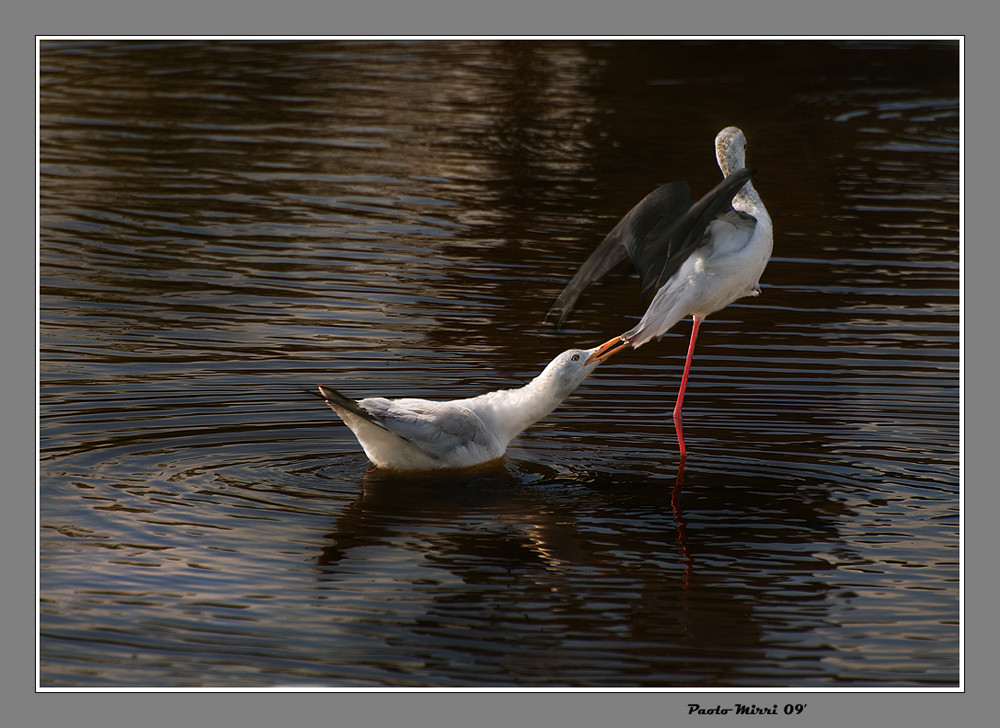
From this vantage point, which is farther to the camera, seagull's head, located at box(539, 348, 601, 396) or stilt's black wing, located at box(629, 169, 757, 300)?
seagull's head, located at box(539, 348, 601, 396)

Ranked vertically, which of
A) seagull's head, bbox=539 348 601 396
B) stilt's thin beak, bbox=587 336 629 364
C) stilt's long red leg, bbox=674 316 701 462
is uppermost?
stilt's thin beak, bbox=587 336 629 364

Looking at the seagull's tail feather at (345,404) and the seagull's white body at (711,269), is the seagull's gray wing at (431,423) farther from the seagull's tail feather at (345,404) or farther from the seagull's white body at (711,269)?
the seagull's white body at (711,269)

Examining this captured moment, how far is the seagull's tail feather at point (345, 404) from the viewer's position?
8.23 m

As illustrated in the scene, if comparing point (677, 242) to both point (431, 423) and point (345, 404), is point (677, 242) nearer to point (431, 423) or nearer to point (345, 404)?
point (431, 423)

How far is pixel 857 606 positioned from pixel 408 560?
2.42m

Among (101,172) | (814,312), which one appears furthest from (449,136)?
(814,312)

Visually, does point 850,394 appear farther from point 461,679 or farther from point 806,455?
point 461,679

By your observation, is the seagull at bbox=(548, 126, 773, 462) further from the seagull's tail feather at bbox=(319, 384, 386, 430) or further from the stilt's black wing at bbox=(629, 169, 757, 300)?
the seagull's tail feather at bbox=(319, 384, 386, 430)

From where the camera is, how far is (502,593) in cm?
740

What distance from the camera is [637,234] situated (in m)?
8.98

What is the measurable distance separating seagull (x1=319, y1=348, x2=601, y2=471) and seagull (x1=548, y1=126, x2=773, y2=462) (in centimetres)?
34

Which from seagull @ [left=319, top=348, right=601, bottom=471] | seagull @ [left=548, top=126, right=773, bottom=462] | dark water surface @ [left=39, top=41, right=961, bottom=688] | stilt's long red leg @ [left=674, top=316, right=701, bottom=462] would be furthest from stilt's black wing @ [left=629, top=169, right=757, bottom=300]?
dark water surface @ [left=39, top=41, right=961, bottom=688]

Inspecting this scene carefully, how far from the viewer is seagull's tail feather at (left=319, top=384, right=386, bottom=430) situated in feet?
27.0

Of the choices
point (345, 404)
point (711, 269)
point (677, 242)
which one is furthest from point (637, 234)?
point (345, 404)
